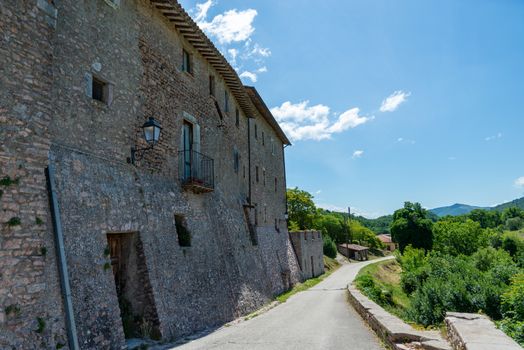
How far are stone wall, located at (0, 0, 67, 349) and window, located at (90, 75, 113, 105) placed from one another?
2036 mm

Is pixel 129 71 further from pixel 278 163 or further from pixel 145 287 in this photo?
pixel 278 163

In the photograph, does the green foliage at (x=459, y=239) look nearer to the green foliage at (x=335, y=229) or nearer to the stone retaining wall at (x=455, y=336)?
the green foliage at (x=335, y=229)

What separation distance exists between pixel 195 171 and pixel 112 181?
13.5ft

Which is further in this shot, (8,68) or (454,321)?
(454,321)

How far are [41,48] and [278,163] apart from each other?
22.8 meters

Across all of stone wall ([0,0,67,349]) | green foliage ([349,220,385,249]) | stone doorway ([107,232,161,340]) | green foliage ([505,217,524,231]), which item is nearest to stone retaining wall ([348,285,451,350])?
stone doorway ([107,232,161,340])

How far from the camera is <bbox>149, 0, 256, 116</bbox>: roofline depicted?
10.8 meters

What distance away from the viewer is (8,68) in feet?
18.6

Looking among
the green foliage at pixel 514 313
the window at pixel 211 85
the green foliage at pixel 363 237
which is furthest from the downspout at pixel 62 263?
the green foliage at pixel 363 237

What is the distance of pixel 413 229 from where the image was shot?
5362cm

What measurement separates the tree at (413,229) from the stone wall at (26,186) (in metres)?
54.4

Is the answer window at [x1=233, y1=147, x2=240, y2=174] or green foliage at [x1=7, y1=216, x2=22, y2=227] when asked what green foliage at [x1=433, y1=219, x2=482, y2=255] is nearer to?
window at [x1=233, y1=147, x2=240, y2=174]

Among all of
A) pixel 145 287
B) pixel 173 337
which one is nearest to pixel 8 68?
pixel 145 287

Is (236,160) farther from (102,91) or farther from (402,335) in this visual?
(402,335)
